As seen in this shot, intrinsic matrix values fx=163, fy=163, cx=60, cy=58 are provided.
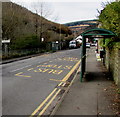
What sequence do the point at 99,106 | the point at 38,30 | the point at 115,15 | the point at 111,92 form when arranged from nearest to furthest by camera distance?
1. the point at 99,106
2. the point at 111,92
3. the point at 115,15
4. the point at 38,30

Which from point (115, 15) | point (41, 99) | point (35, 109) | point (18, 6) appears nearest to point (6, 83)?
point (41, 99)

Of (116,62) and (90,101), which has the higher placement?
(116,62)

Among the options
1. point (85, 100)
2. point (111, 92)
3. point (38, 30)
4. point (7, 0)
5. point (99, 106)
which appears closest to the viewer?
point (99, 106)

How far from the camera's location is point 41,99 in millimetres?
6578

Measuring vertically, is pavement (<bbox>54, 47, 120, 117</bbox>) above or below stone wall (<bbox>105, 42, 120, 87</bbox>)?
below

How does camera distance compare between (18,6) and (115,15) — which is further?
(18,6)

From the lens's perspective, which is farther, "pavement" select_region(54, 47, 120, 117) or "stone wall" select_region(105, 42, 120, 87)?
"stone wall" select_region(105, 42, 120, 87)

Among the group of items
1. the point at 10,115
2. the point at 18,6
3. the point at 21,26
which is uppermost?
the point at 18,6

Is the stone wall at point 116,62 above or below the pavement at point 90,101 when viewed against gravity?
above

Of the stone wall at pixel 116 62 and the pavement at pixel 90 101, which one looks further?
the stone wall at pixel 116 62

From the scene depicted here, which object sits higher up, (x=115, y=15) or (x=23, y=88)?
(x=115, y=15)

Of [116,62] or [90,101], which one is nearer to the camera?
[90,101]

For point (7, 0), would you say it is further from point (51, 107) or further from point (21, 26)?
point (51, 107)

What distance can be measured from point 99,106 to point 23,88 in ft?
13.1
